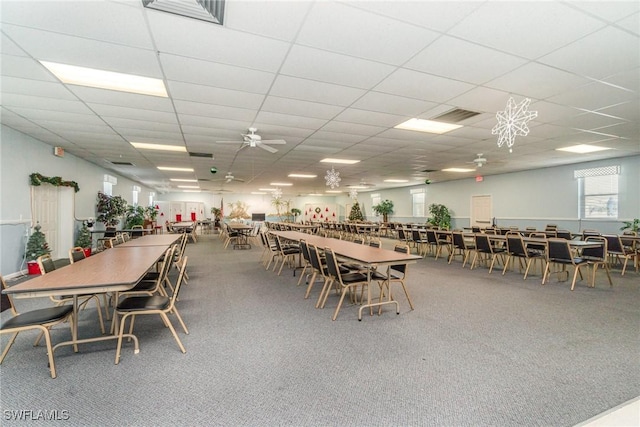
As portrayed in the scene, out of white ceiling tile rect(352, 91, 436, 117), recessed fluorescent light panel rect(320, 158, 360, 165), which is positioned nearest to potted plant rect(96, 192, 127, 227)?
recessed fluorescent light panel rect(320, 158, 360, 165)

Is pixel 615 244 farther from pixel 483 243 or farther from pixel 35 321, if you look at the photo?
pixel 35 321

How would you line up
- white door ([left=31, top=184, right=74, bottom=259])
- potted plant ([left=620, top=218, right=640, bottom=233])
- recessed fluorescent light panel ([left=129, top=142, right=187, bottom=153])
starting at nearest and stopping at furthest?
white door ([left=31, top=184, right=74, bottom=259]), recessed fluorescent light panel ([left=129, top=142, right=187, bottom=153]), potted plant ([left=620, top=218, right=640, bottom=233])

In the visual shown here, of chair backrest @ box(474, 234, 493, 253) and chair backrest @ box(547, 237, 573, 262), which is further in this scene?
chair backrest @ box(474, 234, 493, 253)

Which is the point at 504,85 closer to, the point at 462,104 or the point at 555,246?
the point at 462,104

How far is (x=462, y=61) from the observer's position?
2.83 metres

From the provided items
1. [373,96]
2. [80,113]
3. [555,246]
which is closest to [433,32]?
[373,96]

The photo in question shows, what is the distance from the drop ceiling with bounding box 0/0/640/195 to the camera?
219 cm

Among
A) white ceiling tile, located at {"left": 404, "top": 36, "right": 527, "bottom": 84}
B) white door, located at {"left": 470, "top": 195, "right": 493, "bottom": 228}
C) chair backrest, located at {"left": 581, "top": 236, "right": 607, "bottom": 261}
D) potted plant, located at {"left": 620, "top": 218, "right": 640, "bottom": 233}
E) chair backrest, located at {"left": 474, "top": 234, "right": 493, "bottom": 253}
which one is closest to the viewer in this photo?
white ceiling tile, located at {"left": 404, "top": 36, "right": 527, "bottom": 84}

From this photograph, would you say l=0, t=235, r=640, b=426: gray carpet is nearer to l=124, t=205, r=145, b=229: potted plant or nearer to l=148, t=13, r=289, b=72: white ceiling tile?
l=148, t=13, r=289, b=72: white ceiling tile

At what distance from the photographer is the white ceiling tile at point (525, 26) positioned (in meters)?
2.10

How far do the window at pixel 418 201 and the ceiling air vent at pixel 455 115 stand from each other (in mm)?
10837

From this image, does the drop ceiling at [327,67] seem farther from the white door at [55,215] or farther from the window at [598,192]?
the window at [598,192]

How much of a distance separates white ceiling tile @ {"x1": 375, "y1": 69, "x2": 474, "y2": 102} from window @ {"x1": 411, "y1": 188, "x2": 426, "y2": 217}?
12.0 meters

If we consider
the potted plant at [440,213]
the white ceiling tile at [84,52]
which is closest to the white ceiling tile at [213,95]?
the white ceiling tile at [84,52]
